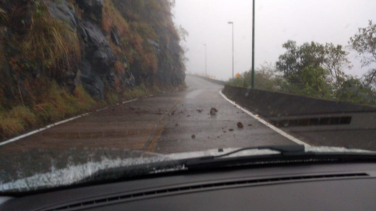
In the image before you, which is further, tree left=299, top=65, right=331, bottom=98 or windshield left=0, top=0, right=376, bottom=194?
tree left=299, top=65, right=331, bottom=98

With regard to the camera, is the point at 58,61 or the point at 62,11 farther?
the point at 62,11

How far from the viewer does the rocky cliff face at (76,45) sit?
12.7 m

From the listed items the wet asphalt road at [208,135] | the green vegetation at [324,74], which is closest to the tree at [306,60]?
the green vegetation at [324,74]

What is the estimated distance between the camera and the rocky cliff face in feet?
41.7

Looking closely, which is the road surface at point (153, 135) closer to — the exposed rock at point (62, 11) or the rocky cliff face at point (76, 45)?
the rocky cliff face at point (76, 45)

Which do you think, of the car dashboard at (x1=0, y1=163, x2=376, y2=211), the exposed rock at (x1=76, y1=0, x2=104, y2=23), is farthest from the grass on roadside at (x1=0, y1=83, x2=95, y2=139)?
the car dashboard at (x1=0, y1=163, x2=376, y2=211)

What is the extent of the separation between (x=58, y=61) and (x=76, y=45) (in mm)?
1800

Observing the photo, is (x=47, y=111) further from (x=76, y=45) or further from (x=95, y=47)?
(x=95, y=47)

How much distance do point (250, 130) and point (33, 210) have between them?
8.48m

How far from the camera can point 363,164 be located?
3.64m

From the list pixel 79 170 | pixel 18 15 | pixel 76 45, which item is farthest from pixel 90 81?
pixel 79 170

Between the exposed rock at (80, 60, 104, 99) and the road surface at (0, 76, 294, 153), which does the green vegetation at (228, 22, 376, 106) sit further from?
the exposed rock at (80, 60, 104, 99)

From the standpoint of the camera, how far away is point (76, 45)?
16.2m

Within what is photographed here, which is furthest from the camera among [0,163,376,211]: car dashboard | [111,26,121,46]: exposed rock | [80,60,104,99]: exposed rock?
[111,26,121,46]: exposed rock
